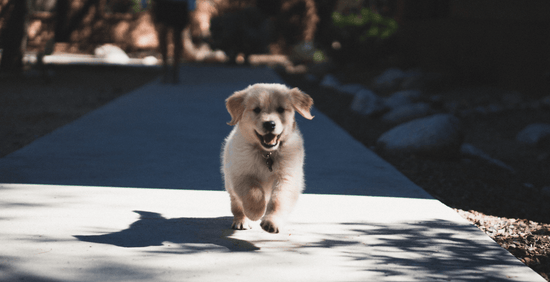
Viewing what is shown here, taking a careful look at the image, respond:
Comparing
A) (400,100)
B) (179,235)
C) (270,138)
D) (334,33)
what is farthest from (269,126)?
(334,33)

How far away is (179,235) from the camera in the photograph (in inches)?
168

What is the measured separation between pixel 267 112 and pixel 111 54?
23460 millimetres

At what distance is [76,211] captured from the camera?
481 cm

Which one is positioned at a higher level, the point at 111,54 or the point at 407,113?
the point at 111,54

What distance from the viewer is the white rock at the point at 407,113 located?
11.4 metres

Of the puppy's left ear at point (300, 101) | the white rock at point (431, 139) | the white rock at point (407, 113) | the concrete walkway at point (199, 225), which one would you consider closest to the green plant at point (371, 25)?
the white rock at point (407, 113)

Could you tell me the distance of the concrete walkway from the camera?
3.62 metres

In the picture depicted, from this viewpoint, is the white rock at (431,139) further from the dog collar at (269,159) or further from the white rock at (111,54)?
the white rock at (111,54)

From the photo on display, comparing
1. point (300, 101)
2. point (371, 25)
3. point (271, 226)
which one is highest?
point (371, 25)

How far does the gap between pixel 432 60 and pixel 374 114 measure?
7.19m

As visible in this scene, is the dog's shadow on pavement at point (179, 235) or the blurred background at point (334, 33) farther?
the blurred background at point (334, 33)

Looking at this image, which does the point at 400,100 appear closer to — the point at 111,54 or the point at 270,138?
the point at 270,138

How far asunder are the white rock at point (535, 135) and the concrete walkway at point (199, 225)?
3770 millimetres

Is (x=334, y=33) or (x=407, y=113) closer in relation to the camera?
(x=407, y=113)
